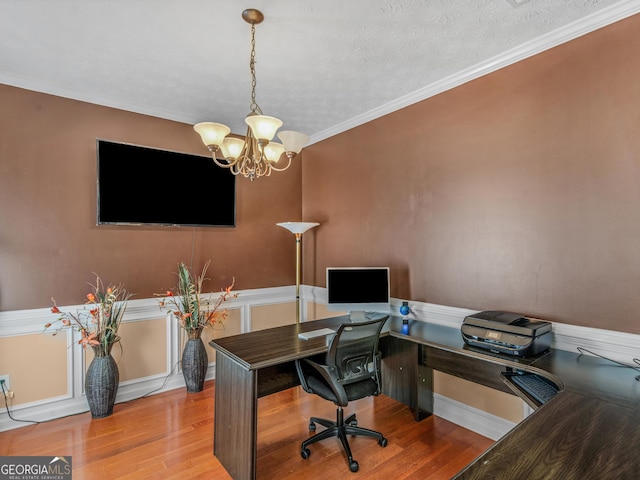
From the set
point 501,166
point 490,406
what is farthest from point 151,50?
point 490,406

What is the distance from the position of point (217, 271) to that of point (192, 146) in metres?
1.31

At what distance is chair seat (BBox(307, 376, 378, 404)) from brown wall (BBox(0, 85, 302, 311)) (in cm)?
174

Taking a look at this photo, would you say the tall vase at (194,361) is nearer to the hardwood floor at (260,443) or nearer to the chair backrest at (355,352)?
the hardwood floor at (260,443)

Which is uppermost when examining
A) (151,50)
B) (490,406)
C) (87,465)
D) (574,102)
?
(151,50)

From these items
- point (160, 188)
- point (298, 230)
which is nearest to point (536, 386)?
point (298, 230)

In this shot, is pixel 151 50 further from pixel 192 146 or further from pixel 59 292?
pixel 59 292

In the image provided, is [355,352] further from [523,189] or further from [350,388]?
[523,189]

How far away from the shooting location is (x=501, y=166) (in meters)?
2.41

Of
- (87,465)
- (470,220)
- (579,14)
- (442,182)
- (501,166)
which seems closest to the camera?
(579,14)

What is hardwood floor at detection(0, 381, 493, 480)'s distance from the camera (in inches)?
83.7

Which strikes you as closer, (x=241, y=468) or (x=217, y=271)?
(x=241, y=468)

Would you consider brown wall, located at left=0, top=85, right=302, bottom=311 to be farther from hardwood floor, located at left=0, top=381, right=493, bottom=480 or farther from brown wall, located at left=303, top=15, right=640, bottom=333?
brown wall, located at left=303, top=15, right=640, bottom=333

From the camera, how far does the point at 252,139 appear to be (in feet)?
7.61

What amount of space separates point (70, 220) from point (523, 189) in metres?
3.50
